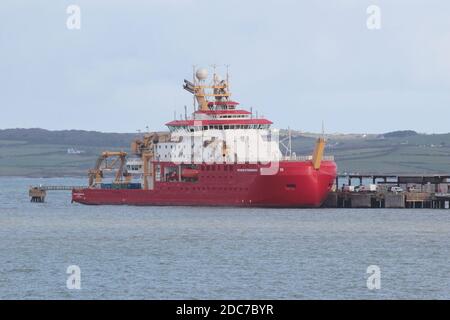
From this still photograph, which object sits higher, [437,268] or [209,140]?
[209,140]

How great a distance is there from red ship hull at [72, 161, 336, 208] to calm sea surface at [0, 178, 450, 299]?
111 centimetres

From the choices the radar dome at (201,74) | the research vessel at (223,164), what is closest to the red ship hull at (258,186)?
the research vessel at (223,164)

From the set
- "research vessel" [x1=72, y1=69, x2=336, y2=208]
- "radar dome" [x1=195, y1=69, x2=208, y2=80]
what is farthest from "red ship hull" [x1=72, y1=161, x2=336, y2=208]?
"radar dome" [x1=195, y1=69, x2=208, y2=80]

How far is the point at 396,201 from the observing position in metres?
100

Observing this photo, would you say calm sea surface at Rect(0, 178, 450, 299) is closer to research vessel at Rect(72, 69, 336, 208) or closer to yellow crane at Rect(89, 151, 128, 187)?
research vessel at Rect(72, 69, 336, 208)

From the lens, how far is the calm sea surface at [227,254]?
165 feet

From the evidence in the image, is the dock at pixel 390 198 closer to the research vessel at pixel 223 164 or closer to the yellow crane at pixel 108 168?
the research vessel at pixel 223 164

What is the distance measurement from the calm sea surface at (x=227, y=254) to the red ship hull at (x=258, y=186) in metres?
1.11

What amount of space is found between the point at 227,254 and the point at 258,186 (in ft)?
98.5

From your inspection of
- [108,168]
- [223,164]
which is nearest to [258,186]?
[223,164]

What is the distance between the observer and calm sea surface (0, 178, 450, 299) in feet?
165
